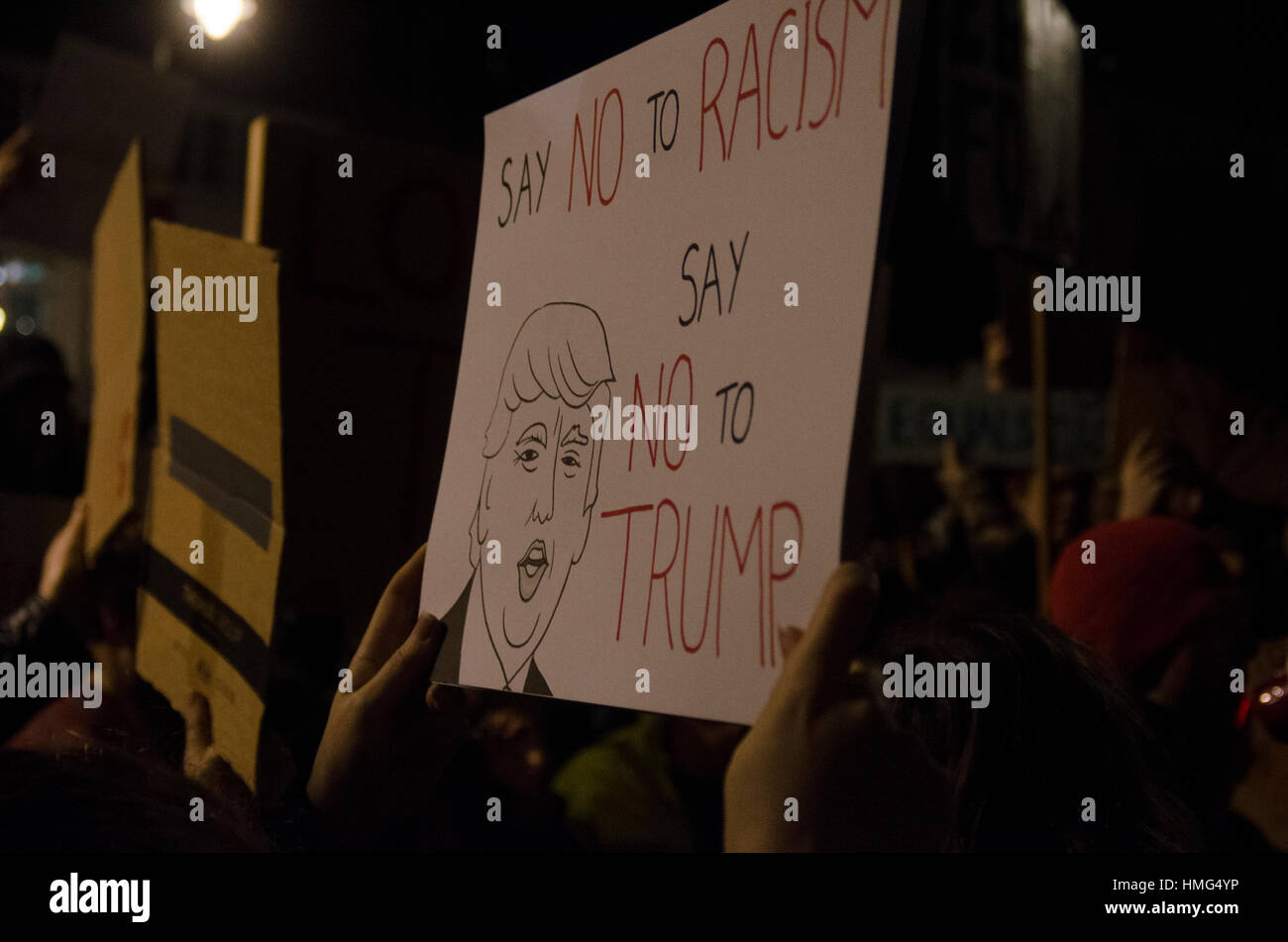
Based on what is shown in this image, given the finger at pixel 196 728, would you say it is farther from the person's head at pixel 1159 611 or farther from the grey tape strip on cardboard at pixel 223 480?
the person's head at pixel 1159 611

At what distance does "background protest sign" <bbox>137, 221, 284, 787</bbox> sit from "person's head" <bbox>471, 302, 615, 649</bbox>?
0.24 m

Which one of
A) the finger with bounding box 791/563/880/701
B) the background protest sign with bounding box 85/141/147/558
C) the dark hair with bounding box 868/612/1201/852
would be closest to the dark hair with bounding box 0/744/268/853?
the finger with bounding box 791/563/880/701

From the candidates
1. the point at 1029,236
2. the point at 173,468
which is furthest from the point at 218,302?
the point at 1029,236

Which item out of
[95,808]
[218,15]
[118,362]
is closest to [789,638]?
[95,808]

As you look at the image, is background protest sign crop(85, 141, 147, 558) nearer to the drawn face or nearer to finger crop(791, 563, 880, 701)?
the drawn face

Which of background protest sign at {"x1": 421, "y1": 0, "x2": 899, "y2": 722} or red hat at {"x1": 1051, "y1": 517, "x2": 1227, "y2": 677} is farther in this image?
red hat at {"x1": 1051, "y1": 517, "x2": 1227, "y2": 677}

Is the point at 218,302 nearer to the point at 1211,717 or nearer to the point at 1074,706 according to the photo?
the point at 1074,706

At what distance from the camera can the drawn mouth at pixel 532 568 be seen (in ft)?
2.64

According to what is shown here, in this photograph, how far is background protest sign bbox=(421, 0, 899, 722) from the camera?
0.60 meters

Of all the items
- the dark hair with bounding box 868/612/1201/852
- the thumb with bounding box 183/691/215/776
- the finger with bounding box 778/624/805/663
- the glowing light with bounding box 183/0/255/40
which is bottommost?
the thumb with bounding box 183/691/215/776

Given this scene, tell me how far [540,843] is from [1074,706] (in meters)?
0.77

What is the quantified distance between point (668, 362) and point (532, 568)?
19 cm

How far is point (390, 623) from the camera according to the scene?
0.95 meters

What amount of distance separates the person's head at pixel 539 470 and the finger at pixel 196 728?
0.41 m
